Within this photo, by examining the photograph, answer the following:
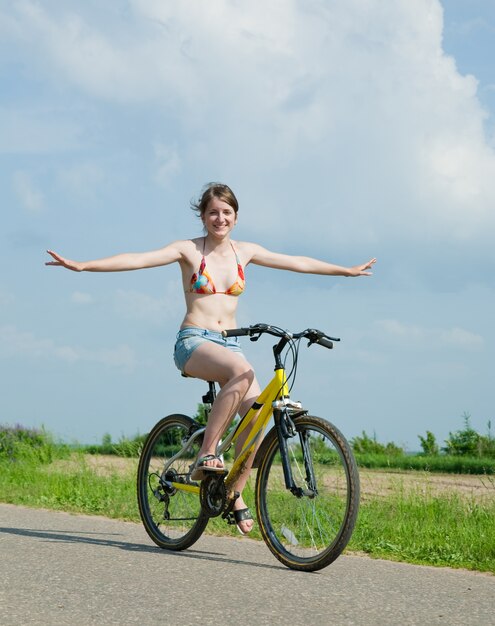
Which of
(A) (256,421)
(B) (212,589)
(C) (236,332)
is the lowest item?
(B) (212,589)

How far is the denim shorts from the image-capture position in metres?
6.89

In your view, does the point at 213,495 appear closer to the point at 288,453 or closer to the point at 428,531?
the point at 288,453

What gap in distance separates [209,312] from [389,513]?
330 cm

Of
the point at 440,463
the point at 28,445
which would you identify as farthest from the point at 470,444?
the point at 28,445

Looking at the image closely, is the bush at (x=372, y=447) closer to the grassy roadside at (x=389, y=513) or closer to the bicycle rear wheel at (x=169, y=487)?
the grassy roadside at (x=389, y=513)

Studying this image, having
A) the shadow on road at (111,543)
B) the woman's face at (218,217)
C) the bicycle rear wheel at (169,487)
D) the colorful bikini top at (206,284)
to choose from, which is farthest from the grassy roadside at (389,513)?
the woman's face at (218,217)

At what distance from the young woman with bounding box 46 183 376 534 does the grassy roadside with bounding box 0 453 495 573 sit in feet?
5.21

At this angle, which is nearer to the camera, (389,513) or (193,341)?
(193,341)

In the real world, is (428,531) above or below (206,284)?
below

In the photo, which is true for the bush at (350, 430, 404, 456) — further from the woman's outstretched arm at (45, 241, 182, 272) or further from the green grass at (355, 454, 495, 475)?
the woman's outstretched arm at (45, 241, 182, 272)

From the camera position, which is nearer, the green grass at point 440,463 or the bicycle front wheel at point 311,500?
the bicycle front wheel at point 311,500

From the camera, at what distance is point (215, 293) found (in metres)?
7.10

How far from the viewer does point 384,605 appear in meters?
5.33

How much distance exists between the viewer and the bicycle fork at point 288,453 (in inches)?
245
